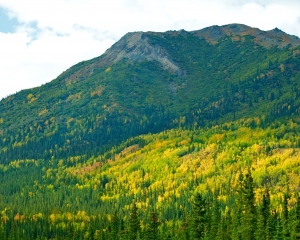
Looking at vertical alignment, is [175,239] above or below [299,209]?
below

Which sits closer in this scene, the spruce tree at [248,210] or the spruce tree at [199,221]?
the spruce tree at [248,210]

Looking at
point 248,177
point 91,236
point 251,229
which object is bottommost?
point 91,236

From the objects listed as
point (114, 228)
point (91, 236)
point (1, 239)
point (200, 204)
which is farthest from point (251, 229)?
point (1, 239)

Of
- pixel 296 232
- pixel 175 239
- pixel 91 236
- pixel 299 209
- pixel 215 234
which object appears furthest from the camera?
pixel 91 236

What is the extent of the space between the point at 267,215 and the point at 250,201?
13023 millimetres

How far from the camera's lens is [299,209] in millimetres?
126188

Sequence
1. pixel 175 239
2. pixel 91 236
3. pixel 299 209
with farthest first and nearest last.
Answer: pixel 91 236 < pixel 175 239 < pixel 299 209

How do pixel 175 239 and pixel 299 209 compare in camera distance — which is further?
pixel 175 239

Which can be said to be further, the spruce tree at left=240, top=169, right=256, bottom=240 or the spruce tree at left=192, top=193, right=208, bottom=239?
the spruce tree at left=192, top=193, right=208, bottom=239

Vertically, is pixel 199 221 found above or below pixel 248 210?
below

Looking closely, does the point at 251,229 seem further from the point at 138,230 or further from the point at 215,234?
the point at 138,230

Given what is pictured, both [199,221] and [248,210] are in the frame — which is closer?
[248,210]

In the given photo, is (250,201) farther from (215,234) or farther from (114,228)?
(114,228)

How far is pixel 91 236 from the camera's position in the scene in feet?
619
